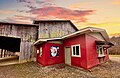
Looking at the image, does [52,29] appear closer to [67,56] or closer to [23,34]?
[23,34]

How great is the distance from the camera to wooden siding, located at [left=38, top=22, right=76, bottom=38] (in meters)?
19.5

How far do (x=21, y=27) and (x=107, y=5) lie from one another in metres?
12.8

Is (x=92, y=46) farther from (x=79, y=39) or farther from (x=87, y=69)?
(x=87, y=69)

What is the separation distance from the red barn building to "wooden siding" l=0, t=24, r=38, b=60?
3608 mm

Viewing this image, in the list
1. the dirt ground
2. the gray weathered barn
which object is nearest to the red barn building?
the dirt ground

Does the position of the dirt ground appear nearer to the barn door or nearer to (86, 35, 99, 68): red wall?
(86, 35, 99, 68): red wall

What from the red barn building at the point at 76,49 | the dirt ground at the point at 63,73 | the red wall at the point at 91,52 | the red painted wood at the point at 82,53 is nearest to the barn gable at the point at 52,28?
the red barn building at the point at 76,49

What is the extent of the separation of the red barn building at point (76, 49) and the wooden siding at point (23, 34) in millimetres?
3608

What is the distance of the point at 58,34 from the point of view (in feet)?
67.3

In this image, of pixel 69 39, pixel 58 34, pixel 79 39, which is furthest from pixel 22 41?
pixel 79 39

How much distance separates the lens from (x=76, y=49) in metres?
15.0

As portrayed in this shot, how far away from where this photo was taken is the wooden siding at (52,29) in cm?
1950

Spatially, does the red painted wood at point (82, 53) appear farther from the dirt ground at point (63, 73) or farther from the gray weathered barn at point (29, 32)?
the gray weathered barn at point (29, 32)

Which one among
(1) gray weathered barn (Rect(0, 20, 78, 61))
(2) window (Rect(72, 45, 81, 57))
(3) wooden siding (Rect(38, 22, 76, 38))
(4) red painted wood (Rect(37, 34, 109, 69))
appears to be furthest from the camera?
(3) wooden siding (Rect(38, 22, 76, 38))
